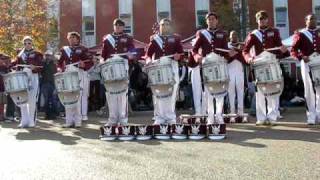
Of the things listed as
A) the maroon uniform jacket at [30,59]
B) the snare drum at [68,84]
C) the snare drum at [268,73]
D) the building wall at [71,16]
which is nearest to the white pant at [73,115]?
the snare drum at [68,84]

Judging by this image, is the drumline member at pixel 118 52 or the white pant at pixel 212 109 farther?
the drumline member at pixel 118 52

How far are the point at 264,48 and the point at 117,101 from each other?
Answer: 3176mm

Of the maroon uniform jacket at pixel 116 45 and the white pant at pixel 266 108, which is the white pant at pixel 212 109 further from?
the maroon uniform jacket at pixel 116 45

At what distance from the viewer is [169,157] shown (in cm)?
805

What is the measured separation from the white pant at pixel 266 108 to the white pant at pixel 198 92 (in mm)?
1361

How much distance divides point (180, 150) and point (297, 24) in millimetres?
36115

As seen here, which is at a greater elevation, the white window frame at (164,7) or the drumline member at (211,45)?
the white window frame at (164,7)

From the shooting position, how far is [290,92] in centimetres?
1917

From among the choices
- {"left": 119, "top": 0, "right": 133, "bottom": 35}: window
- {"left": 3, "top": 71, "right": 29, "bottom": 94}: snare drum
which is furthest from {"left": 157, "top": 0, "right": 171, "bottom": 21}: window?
{"left": 3, "top": 71, "right": 29, "bottom": 94}: snare drum

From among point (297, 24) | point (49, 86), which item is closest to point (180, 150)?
point (49, 86)

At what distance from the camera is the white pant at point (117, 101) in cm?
1160

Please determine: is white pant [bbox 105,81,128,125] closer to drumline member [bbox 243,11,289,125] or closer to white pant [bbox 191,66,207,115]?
white pant [bbox 191,66,207,115]

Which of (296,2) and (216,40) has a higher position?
(296,2)

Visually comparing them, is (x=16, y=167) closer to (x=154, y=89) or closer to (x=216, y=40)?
(x=154, y=89)
